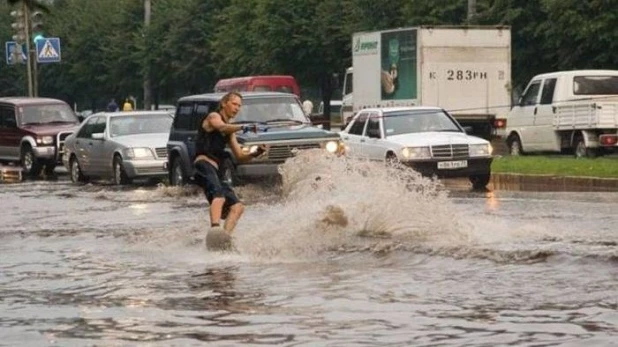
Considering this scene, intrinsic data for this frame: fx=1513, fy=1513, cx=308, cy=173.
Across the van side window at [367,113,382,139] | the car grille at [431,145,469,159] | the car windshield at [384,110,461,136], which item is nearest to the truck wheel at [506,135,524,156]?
the car windshield at [384,110,461,136]

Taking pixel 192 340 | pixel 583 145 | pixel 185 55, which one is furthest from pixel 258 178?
pixel 185 55

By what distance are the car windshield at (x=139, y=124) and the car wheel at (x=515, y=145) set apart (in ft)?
26.5

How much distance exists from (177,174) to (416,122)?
14.7 feet

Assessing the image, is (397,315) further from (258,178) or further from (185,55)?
(185,55)

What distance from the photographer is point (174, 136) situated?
2811 cm

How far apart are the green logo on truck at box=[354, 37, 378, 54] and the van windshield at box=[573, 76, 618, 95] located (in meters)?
11.2

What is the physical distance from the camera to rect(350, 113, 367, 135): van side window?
28375 millimetres

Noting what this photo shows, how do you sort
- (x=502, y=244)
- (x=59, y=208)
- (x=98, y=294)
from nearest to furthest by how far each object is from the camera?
(x=98, y=294)
(x=502, y=244)
(x=59, y=208)

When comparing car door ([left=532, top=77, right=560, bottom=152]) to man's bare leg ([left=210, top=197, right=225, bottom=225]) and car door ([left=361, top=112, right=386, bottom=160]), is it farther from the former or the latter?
man's bare leg ([left=210, top=197, right=225, bottom=225])

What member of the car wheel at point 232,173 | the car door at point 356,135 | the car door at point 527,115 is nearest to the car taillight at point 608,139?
the car door at point 527,115

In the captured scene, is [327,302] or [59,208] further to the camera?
[59,208]

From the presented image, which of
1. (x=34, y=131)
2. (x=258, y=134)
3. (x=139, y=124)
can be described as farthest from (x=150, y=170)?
(x=34, y=131)

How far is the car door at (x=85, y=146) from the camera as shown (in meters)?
32.6

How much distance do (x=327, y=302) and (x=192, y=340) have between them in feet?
6.13
